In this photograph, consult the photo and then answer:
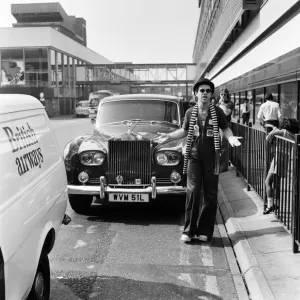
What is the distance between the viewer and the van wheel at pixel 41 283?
125 inches

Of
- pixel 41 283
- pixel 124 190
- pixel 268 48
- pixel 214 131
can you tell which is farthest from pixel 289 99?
pixel 41 283

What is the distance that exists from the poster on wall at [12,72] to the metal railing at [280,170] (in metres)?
49.0

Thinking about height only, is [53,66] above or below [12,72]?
above

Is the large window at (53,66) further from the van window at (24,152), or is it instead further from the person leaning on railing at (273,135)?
the van window at (24,152)

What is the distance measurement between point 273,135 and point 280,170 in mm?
509

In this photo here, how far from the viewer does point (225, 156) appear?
9.72m

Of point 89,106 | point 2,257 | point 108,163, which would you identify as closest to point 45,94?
point 89,106

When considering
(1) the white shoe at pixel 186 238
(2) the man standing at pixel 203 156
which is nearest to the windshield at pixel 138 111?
(2) the man standing at pixel 203 156

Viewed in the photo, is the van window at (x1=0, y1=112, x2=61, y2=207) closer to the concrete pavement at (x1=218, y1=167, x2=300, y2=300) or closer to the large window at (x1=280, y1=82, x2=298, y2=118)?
the concrete pavement at (x1=218, y1=167, x2=300, y2=300)

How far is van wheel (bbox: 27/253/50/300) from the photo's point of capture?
10.4 ft

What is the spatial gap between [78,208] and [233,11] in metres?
12.9

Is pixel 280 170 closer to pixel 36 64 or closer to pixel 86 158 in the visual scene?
pixel 86 158

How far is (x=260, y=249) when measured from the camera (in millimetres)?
4934

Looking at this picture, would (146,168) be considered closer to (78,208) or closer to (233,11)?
(78,208)
